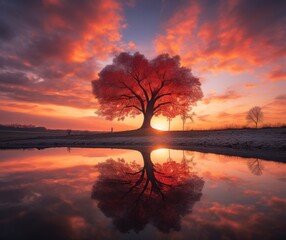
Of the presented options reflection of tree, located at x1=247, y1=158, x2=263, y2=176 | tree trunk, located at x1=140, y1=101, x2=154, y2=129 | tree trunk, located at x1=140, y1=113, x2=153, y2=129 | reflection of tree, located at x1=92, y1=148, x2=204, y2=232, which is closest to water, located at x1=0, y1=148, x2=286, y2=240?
reflection of tree, located at x1=92, y1=148, x2=204, y2=232

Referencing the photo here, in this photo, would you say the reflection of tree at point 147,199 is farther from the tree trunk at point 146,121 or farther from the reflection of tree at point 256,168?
the tree trunk at point 146,121

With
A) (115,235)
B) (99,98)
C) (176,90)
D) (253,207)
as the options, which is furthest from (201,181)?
(99,98)

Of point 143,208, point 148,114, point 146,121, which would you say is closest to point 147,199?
point 143,208

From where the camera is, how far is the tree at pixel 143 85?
28547 mm

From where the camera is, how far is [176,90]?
93.5ft

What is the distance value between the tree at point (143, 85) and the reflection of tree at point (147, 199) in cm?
2398

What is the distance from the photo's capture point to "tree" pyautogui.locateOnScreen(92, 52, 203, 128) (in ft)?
93.7

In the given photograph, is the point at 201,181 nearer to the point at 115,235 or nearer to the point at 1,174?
the point at 115,235

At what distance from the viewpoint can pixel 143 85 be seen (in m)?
30.1

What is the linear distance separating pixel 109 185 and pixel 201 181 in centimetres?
231

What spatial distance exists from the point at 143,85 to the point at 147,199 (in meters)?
27.5

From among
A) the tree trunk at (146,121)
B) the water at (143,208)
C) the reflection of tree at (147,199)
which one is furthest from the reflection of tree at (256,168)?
the tree trunk at (146,121)

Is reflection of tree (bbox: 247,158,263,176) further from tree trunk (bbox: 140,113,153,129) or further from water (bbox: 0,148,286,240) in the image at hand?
tree trunk (bbox: 140,113,153,129)

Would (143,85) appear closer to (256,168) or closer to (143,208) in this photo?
(256,168)
